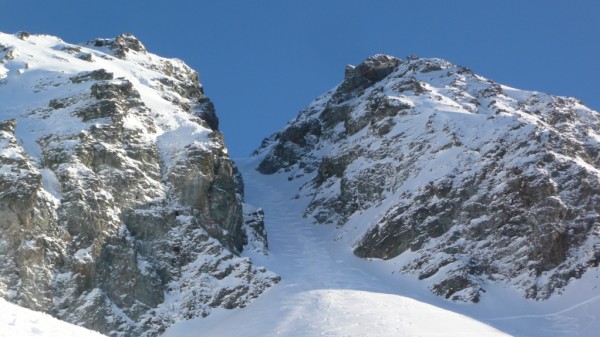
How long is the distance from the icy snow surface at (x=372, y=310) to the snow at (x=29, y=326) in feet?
84.1

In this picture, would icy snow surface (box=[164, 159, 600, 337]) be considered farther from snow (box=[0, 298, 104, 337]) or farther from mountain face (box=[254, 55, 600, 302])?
snow (box=[0, 298, 104, 337])

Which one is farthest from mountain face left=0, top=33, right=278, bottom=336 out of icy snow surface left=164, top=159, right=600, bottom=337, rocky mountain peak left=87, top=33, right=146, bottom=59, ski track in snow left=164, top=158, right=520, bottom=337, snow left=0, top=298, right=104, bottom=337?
snow left=0, top=298, right=104, bottom=337

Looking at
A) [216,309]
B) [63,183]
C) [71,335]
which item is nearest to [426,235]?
[216,309]

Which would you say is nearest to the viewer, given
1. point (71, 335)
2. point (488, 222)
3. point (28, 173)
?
point (71, 335)

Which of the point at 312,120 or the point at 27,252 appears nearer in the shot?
the point at 27,252

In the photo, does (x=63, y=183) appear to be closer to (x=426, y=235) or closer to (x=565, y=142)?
(x=426, y=235)

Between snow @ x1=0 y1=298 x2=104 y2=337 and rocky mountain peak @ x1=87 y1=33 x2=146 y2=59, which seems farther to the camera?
rocky mountain peak @ x1=87 y1=33 x2=146 y2=59

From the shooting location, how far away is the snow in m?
24.5

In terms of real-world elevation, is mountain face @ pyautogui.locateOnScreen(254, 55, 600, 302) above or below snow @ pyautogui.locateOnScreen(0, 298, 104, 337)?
above

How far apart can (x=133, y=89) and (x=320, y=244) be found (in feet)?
71.3

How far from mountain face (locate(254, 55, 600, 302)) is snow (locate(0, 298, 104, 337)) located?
39.3 meters

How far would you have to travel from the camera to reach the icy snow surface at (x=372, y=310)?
52.5 m

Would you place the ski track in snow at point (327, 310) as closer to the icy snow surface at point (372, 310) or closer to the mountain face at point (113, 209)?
the icy snow surface at point (372, 310)

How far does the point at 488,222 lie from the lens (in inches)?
2667
